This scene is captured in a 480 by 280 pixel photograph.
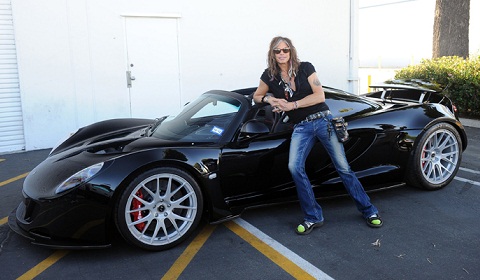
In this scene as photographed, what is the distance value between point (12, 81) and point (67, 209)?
17.1ft

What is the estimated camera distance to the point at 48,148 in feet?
26.0

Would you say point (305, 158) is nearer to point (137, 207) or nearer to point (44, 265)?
point (137, 207)

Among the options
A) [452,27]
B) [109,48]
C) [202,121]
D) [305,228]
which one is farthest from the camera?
[452,27]

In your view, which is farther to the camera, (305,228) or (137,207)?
(305,228)

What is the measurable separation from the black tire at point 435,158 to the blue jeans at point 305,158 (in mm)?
1010

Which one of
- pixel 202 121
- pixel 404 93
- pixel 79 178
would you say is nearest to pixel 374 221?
pixel 202 121

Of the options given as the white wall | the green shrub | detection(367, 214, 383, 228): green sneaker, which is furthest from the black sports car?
the green shrub

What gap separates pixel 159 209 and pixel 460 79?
23.9 feet

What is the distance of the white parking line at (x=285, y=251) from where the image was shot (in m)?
3.23

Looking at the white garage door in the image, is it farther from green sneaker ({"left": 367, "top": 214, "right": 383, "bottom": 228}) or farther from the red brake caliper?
green sneaker ({"left": 367, "top": 214, "right": 383, "bottom": 228})

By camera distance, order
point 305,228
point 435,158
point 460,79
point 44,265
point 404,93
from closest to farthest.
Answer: point 44,265, point 305,228, point 435,158, point 404,93, point 460,79

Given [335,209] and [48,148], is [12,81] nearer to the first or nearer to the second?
[48,148]

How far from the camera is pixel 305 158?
3963mm

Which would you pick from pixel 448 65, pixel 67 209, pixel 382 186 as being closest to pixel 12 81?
pixel 67 209
